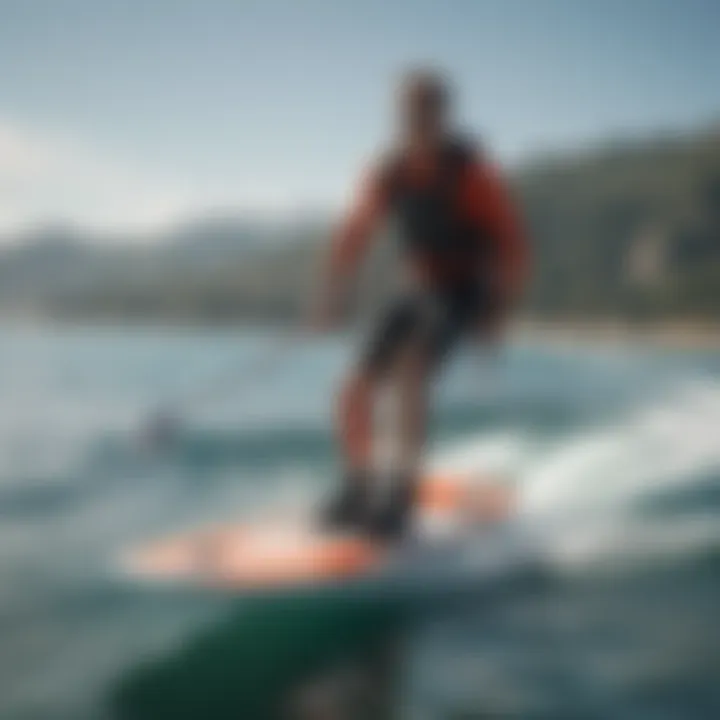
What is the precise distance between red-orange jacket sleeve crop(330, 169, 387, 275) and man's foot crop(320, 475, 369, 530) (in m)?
0.37

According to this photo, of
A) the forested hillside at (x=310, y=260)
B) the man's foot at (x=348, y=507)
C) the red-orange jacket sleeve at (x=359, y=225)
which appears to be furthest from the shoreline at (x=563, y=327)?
the man's foot at (x=348, y=507)

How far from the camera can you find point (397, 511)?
5.86 feet

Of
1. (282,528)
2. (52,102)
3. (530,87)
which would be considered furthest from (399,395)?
(52,102)

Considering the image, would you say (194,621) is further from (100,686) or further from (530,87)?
(530,87)

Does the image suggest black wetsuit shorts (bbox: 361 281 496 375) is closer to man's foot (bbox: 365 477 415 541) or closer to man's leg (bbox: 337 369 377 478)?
man's leg (bbox: 337 369 377 478)

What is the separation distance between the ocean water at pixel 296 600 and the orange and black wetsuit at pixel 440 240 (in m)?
0.09

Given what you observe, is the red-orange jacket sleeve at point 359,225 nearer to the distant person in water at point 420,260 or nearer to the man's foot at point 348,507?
the distant person in water at point 420,260

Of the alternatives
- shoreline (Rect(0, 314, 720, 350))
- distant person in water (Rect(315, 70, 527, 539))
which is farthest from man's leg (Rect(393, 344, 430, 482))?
shoreline (Rect(0, 314, 720, 350))

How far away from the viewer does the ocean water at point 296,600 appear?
1.62 m

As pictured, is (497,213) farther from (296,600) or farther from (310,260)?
(296,600)

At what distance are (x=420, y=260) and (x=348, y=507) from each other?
0.45m

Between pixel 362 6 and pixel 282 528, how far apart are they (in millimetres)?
947

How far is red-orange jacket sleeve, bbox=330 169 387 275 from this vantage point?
1724 millimetres

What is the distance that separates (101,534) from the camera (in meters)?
1.65
